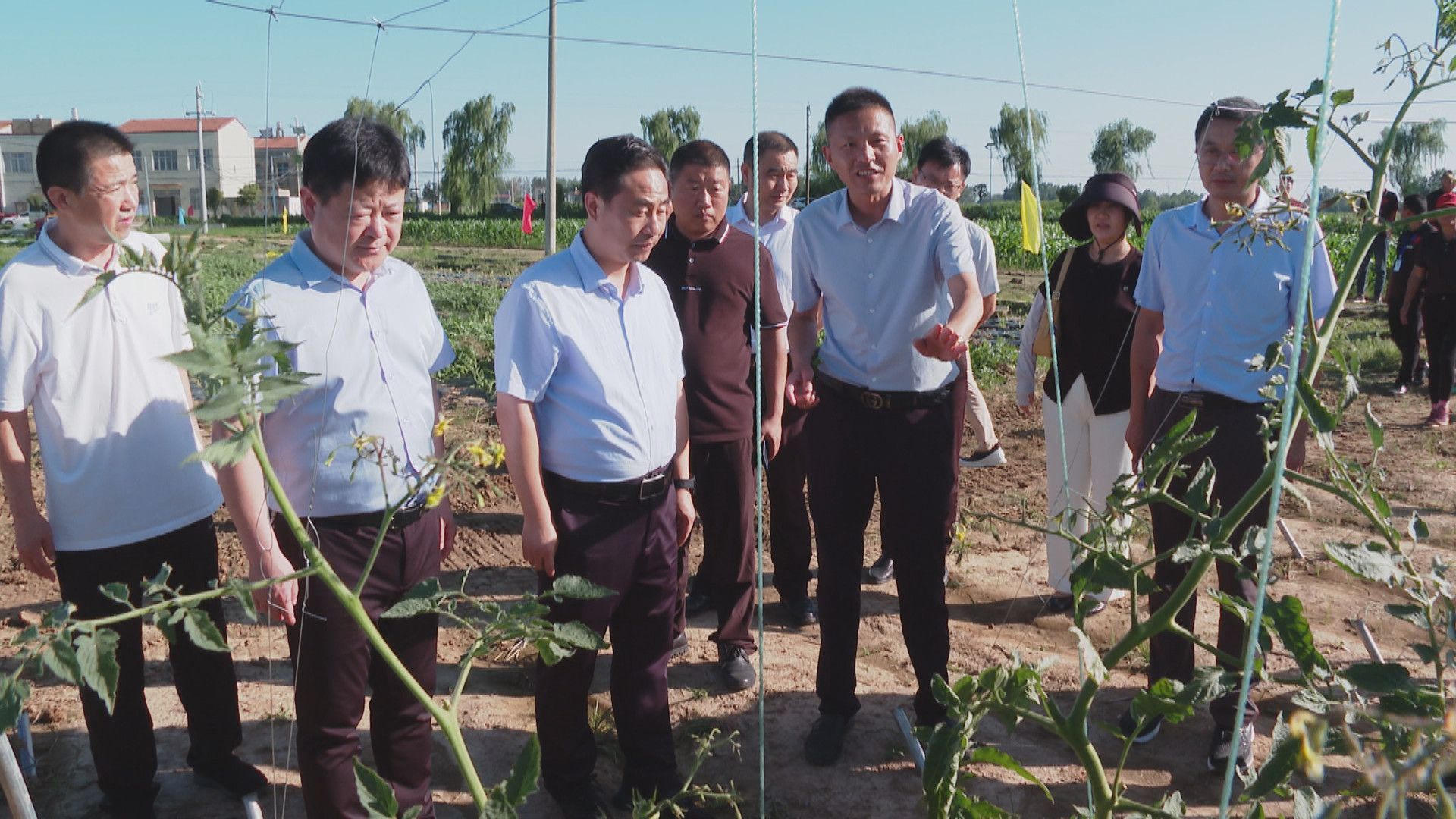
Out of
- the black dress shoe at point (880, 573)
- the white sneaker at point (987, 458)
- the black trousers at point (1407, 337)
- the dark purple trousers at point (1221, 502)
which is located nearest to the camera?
the dark purple trousers at point (1221, 502)

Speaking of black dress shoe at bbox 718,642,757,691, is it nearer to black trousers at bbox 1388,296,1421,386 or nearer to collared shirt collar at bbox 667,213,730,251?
collared shirt collar at bbox 667,213,730,251

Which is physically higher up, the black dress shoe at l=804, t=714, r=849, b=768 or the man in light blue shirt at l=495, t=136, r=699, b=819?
the man in light blue shirt at l=495, t=136, r=699, b=819

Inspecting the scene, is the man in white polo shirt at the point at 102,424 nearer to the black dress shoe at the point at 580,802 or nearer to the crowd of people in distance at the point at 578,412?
the crowd of people in distance at the point at 578,412

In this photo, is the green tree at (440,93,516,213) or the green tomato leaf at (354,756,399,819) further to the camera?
the green tree at (440,93,516,213)

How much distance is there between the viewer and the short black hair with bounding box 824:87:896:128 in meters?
2.97

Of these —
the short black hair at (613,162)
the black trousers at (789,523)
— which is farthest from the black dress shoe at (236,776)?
the black trousers at (789,523)

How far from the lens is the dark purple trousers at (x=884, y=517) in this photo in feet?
10.2

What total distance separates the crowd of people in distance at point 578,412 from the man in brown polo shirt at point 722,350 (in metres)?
0.01

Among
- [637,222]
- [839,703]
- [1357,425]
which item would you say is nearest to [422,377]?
[637,222]

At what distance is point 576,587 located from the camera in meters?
1.23

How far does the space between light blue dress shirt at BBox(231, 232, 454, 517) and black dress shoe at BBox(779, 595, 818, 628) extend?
2183mm

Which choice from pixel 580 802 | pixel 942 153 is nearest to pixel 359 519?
pixel 580 802

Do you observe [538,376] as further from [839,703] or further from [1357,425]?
[1357,425]

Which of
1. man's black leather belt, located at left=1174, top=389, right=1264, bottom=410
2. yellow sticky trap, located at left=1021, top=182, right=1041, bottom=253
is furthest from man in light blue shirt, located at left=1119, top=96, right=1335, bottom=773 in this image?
yellow sticky trap, located at left=1021, top=182, right=1041, bottom=253
